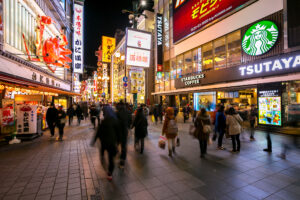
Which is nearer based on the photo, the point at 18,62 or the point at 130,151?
the point at 130,151

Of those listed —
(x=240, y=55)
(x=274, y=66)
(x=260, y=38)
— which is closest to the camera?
(x=274, y=66)

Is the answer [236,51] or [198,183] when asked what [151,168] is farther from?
Result: [236,51]

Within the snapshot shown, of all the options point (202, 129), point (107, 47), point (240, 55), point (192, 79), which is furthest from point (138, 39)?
point (107, 47)

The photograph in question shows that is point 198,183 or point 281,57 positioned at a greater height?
point 281,57

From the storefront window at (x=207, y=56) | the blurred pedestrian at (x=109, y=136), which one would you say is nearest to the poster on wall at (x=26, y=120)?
the blurred pedestrian at (x=109, y=136)

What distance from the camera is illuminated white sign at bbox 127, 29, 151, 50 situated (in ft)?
42.6

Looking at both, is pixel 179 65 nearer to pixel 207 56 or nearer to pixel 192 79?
pixel 192 79

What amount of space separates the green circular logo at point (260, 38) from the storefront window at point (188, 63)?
691 centimetres

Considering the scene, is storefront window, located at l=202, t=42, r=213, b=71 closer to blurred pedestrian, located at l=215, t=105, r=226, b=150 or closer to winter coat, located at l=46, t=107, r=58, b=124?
blurred pedestrian, located at l=215, t=105, r=226, b=150

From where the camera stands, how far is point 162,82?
24.2 metres

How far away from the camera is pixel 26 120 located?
8.34 metres

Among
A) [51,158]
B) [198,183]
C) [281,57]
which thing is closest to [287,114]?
[281,57]

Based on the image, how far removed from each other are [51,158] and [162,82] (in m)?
20.2

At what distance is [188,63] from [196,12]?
5767mm
